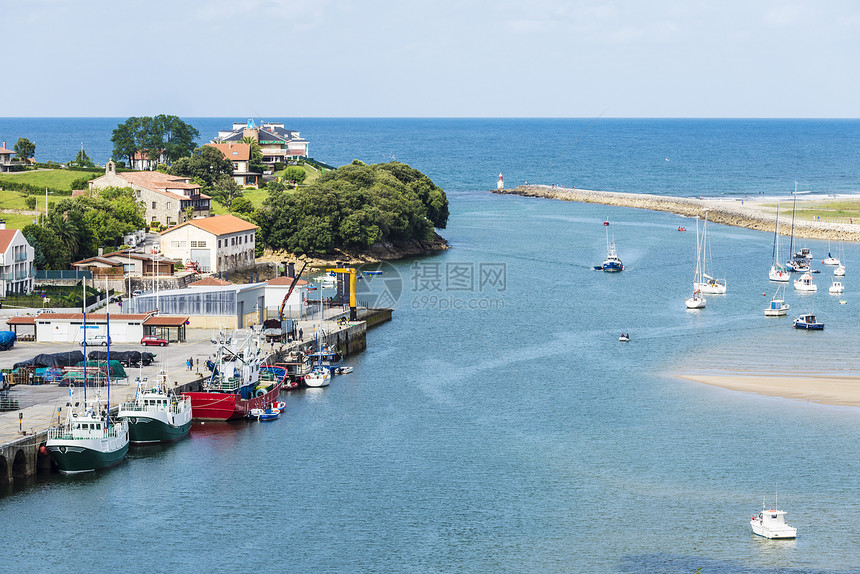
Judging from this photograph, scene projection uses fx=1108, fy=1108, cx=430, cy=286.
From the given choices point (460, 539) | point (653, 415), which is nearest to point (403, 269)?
point (653, 415)

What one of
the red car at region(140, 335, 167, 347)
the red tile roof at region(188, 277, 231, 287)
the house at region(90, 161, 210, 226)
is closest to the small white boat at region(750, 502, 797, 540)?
the red car at region(140, 335, 167, 347)

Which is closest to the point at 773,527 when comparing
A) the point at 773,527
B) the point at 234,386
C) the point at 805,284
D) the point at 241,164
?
the point at 773,527

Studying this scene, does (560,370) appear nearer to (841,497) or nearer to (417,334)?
(417,334)

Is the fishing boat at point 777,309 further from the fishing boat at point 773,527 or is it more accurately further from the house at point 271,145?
the house at point 271,145

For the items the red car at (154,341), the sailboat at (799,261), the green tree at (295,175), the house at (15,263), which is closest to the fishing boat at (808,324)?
the sailboat at (799,261)

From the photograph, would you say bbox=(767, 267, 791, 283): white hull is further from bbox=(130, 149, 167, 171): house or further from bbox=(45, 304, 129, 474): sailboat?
bbox=(130, 149, 167, 171): house

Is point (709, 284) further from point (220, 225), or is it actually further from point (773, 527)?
point (773, 527)

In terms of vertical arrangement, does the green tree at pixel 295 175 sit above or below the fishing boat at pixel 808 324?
above
